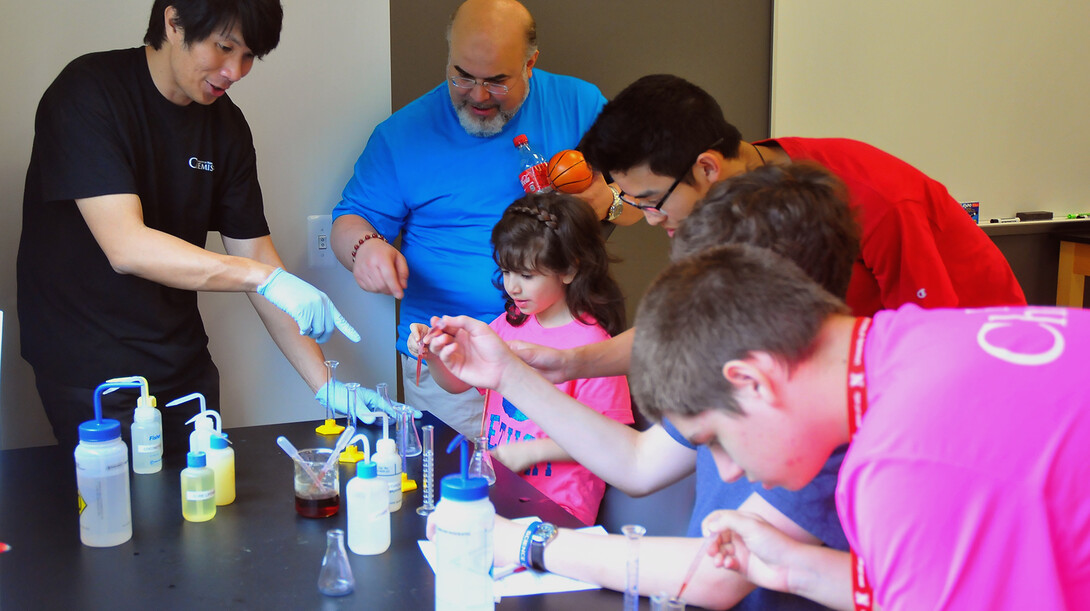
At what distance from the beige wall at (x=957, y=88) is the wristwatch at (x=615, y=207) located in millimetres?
1339

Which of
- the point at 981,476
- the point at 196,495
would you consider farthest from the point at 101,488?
the point at 981,476

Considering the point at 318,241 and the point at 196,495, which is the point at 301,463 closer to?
the point at 196,495

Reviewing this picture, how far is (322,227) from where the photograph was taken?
285 centimetres

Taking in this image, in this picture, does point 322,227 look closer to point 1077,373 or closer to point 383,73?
point 383,73

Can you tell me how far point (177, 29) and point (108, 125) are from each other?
0.27m

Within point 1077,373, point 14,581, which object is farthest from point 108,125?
point 1077,373

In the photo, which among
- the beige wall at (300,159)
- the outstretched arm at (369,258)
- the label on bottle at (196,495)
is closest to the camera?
the label on bottle at (196,495)

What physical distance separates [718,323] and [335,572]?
0.64 meters

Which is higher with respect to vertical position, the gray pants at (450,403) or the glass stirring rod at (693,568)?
the glass stirring rod at (693,568)

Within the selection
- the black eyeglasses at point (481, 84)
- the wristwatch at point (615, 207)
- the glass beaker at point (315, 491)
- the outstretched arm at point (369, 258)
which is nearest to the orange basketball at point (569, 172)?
the wristwatch at point (615, 207)

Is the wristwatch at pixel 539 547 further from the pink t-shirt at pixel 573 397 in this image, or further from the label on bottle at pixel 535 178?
the label on bottle at pixel 535 178

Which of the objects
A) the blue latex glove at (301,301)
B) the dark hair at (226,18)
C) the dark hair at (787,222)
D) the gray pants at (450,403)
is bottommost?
the gray pants at (450,403)

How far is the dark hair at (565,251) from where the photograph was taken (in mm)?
2152

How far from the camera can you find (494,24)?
2.46 metres
